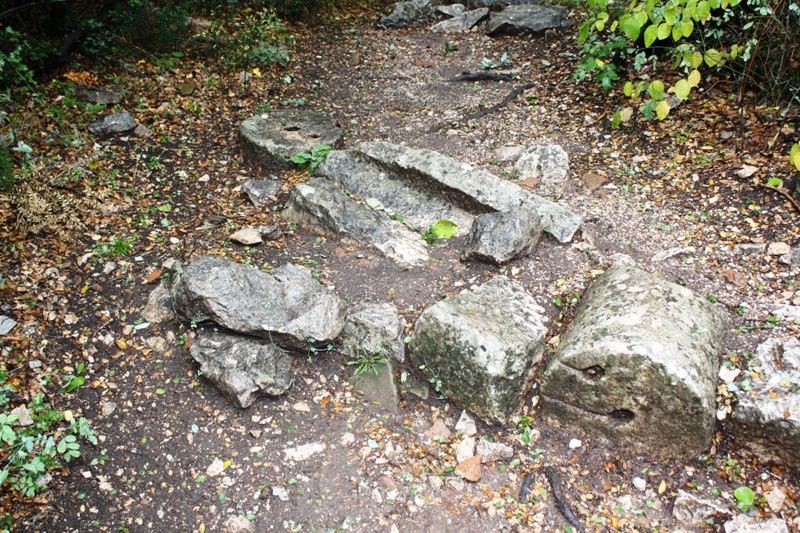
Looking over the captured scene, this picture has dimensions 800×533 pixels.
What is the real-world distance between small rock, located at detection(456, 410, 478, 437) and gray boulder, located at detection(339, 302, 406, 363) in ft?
1.51

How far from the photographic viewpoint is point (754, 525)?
2.30 metres

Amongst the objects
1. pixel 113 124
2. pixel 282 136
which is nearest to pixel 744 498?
pixel 282 136

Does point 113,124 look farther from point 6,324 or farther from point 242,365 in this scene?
point 242,365

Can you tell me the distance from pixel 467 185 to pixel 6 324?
2957mm

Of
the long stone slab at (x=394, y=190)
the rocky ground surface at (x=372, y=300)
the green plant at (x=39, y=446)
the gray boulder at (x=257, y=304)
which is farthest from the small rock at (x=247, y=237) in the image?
the green plant at (x=39, y=446)

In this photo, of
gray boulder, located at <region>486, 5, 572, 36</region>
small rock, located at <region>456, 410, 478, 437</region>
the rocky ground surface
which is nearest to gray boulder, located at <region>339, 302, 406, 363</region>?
the rocky ground surface

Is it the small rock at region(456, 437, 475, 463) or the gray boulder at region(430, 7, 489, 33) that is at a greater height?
the gray boulder at region(430, 7, 489, 33)

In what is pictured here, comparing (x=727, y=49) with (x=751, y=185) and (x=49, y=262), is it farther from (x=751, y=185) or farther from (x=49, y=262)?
(x=49, y=262)

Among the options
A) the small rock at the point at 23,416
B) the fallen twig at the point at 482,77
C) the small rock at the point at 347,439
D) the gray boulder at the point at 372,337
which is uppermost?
the fallen twig at the point at 482,77

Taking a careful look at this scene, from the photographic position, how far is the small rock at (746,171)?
381 cm

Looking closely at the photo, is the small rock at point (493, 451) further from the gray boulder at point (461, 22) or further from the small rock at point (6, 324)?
the gray boulder at point (461, 22)

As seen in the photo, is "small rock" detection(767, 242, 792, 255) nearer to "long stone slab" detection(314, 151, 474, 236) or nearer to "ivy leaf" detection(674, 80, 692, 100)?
"ivy leaf" detection(674, 80, 692, 100)

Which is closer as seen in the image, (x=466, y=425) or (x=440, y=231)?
(x=466, y=425)

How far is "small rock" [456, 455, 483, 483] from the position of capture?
262 cm
